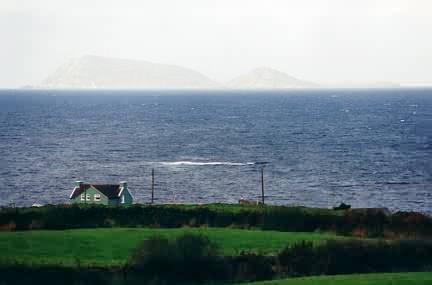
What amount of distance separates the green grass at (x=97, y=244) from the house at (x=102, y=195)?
1100 inches

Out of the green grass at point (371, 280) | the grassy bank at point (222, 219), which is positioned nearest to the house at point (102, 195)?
the grassy bank at point (222, 219)

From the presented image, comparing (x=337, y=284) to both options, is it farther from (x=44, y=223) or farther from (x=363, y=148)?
(x=363, y=148)

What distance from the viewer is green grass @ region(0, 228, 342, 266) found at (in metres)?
27.9

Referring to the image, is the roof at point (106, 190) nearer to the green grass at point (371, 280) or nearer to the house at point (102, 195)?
the house at point (102, 195)

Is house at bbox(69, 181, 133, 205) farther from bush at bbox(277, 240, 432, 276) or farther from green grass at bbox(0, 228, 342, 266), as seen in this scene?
bush at bbox(277, 240, 432, 276)

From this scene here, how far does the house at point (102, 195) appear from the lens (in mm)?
60781

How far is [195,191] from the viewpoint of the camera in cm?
8200

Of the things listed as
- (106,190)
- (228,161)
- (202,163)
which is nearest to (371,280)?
(106,190)

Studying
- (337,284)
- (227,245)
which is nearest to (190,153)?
(227,245)

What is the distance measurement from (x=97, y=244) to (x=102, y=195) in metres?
31.5

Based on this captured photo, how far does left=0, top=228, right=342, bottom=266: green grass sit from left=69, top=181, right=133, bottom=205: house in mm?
27947

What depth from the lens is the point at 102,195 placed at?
6138 cm

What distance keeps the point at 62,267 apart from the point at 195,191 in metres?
55.5

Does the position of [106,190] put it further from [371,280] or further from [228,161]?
[228,161]
